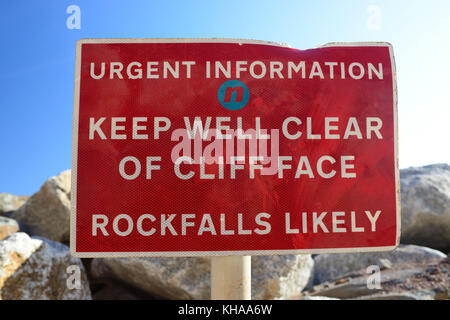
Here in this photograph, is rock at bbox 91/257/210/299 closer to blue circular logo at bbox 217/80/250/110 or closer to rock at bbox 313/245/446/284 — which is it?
rock at bbox 313/245/446/284

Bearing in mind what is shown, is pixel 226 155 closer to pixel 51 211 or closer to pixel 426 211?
pixel 51 211

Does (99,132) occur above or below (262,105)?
below

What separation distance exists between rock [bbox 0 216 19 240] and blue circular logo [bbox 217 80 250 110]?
188 inches

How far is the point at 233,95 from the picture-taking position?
1.88m

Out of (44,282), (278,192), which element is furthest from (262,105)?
(44,282)

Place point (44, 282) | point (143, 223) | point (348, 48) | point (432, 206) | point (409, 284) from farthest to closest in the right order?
point (432, 206) < point (409, 284) < point (44, 282) < point (348, 48) < point (143, 223)

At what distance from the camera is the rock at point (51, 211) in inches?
233

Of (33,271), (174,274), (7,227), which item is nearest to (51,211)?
(7,227)

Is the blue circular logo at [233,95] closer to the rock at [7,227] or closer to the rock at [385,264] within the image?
the rock at [385,264]

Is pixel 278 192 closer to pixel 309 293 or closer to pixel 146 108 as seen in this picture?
pixel 146 108

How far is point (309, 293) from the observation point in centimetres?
512

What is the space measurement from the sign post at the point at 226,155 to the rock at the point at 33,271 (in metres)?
2.64

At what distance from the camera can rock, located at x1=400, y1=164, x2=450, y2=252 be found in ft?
22.9

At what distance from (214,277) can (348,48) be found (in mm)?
1331
